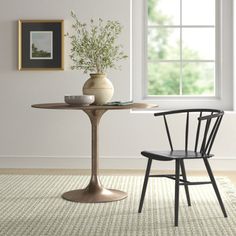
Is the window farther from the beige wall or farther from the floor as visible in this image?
the floor

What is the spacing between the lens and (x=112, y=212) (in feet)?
11.5

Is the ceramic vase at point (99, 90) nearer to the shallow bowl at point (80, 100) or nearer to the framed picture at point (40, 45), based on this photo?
the shallow bowl at point (80, 100)

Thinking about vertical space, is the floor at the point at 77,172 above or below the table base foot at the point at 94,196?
above

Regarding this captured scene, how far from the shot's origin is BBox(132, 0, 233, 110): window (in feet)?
18.0

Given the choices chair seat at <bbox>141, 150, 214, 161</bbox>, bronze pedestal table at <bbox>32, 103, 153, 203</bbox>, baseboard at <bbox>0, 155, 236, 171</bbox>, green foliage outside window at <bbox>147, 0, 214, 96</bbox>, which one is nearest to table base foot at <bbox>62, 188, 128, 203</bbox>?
bronze pedestal table at <bbox>32, 103, 153, 203</bbox>

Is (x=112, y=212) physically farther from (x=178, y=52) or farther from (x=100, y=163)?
(x=178, y=52)

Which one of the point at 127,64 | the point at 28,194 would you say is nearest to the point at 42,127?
the point at 127,64

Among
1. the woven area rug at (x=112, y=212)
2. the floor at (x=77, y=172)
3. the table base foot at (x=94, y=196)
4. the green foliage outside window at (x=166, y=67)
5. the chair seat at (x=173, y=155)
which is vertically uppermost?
the green foliage outside window at (x=166, y=67)

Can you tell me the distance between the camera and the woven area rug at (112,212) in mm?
3082

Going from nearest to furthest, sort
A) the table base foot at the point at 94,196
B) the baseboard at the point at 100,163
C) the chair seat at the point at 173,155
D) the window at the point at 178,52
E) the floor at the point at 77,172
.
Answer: the chair seat at the point at 173,155, the table base foot at the point at 94,196, the floor at the point at 77,172, the baseboard at the point at 100,163, the window at the point at 178,52

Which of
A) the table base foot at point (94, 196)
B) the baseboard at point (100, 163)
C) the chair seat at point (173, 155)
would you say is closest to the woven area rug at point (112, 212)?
the table base foot at point (94, 196)

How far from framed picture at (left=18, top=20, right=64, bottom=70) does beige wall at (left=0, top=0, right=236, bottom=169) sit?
0.06 metres

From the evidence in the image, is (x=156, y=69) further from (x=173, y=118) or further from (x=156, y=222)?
(x=156, y=222)

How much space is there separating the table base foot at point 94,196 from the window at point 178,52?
1741mm
